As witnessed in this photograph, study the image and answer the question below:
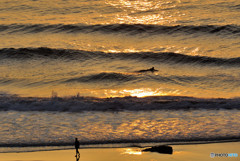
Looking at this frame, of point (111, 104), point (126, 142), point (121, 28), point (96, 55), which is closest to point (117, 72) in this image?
point (96, 55)

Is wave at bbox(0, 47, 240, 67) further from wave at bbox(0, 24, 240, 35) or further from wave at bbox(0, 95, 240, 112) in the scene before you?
wave at bbox(0, 95, 240, 112)

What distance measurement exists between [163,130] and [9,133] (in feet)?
11.6

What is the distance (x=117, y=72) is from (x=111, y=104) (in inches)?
194

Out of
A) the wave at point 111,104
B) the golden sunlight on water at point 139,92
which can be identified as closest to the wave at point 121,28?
the golden sunlight on water at point 139,92

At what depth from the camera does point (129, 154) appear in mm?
8539

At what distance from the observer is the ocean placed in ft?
33.0

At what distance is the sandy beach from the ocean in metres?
0.43

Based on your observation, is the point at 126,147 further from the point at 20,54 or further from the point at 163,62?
the point at 20,54

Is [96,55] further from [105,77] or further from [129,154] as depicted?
[129,154]

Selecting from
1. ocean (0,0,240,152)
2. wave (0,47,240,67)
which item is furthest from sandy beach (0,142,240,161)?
wave (0,47,240,67)

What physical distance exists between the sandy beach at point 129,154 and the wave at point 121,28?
14.8 m

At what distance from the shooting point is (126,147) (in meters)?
9.02

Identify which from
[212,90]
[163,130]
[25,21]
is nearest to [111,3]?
[25,21]

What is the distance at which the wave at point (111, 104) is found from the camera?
1209 cm
